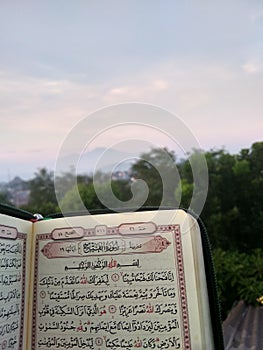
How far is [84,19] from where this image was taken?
1520mm

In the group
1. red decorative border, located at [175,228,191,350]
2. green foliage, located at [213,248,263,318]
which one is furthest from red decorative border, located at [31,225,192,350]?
green foliage, located at [213,248,263,318]

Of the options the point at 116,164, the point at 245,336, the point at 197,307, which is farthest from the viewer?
the point at 245,336

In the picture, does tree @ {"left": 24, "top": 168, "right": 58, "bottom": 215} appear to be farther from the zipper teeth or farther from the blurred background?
the zipper teeth

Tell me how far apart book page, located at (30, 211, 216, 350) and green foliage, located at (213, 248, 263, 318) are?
1.51 metres

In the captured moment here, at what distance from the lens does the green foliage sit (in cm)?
189

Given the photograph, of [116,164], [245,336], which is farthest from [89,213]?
[245,336]

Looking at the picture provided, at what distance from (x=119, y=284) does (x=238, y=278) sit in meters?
1.62

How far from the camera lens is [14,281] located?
479 mm

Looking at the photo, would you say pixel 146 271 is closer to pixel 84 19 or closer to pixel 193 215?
pixel 193 215

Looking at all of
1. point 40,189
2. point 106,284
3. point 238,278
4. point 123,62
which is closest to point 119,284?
point 106,284

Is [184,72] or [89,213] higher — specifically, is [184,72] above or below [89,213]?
above

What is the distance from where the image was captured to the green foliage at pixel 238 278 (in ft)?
6.22

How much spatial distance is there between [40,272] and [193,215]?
0.65ft

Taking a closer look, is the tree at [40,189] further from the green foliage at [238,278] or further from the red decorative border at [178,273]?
the red decorative border at [178,273]
